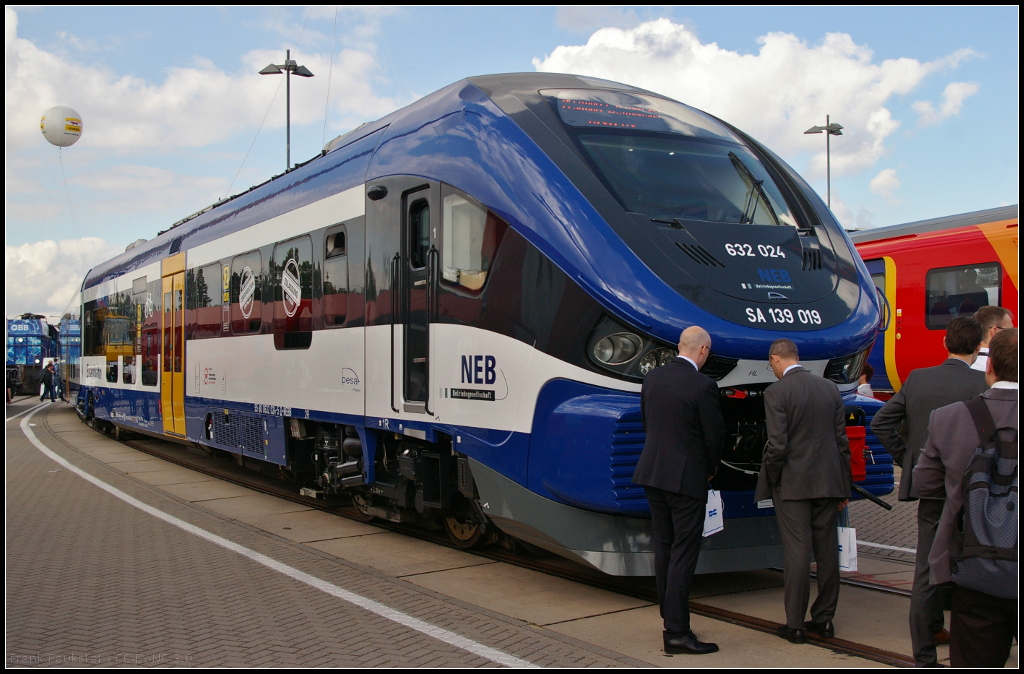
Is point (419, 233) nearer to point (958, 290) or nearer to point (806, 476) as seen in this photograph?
point (806, 476)

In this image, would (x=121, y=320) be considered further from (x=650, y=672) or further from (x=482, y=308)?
(x=650, y=672)

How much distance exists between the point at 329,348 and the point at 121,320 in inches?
407

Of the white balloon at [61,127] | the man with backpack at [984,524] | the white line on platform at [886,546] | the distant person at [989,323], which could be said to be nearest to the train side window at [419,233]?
the distant person at [989,323]

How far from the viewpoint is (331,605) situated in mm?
6031

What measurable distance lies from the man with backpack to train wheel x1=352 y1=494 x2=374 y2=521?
5869mm

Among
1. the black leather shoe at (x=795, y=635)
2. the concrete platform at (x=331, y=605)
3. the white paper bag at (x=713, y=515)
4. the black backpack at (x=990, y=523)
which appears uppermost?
the black backpack at (x=990, y=523)

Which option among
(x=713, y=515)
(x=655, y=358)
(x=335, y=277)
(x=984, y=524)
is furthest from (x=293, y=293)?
(x=984, y=524)

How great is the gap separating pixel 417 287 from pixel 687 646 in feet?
11.3

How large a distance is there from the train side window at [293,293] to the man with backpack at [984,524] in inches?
255

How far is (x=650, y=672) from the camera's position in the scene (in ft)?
14.9

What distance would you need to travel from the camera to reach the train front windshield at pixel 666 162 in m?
6.15

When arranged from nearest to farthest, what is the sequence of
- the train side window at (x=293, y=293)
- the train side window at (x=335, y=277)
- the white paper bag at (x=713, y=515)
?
the white paper bag at (x=713, y=515) < the train side window at (x=335, y=277) < the train side window at (x=293, y=293)

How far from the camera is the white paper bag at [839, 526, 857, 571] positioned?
5.28 m

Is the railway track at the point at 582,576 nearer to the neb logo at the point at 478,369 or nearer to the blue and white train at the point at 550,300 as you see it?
the blue and white train at the point at 550,300
